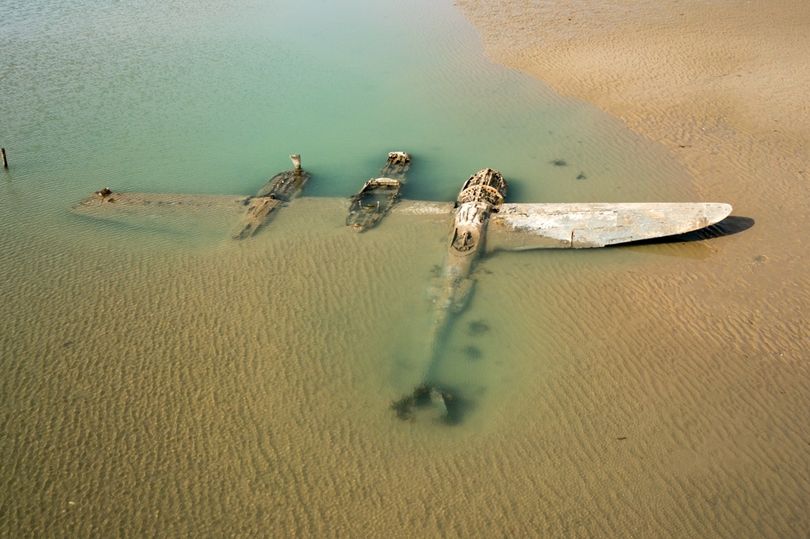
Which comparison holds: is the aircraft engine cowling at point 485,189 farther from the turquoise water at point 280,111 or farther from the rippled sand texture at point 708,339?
the rippled sand texture at point 708,339

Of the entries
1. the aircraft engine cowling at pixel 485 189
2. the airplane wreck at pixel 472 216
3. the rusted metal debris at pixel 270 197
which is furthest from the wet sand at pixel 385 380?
the aircraft engine cowling at pixel 485 189

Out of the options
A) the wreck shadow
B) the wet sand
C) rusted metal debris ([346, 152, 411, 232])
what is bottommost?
the wet sand

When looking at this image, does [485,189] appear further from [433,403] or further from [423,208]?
[433,403]

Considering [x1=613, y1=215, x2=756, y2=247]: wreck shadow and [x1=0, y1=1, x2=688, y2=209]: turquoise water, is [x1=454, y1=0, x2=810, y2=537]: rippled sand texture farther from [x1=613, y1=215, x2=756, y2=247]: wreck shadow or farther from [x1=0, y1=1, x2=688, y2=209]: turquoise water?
[x1=0, y1=1, x2=688, y2=209]: turquoise water

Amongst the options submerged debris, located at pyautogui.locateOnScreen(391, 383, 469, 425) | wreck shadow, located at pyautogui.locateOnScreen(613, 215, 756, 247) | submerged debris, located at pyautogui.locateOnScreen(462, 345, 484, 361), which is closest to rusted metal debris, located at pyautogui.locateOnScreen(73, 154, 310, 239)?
Answer: submerged debris, located at pyautogui.locateOnScreen(462, 345, 484, 361)

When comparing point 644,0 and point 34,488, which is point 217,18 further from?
point 34,488
